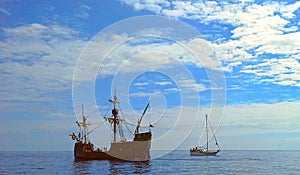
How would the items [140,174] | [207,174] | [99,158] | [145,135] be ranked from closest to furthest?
[140,174], [207,174], [145,135], [99,158]

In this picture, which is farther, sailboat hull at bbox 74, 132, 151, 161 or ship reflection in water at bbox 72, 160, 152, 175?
sailboat hull at bbox 74, 132, 151, 161

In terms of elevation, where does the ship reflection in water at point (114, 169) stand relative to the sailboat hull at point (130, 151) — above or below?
below

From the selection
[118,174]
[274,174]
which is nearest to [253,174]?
[274,174]

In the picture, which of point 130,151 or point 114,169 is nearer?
point 114,169

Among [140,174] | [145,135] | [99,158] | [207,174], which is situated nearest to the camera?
[140,174]

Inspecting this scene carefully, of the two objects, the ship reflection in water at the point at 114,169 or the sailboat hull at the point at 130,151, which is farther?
the sailboat hull at the point at 130,151

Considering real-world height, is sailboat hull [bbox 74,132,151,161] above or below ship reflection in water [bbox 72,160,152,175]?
above

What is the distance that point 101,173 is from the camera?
108875mm

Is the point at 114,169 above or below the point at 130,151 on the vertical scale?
below

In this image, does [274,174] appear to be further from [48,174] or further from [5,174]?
[5,174]

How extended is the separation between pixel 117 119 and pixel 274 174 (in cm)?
9773

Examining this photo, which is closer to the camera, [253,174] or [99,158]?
[253,174]

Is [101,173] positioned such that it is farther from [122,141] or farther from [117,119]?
[117,119]

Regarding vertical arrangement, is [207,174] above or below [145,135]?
below
